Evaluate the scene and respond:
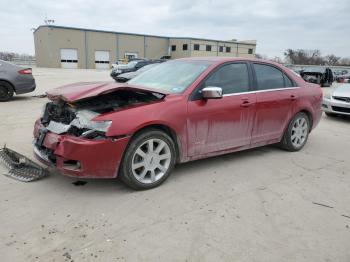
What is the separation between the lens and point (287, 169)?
4902 mm

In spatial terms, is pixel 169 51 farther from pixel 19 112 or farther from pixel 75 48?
pixel 19 112

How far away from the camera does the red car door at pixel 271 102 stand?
5.02 m

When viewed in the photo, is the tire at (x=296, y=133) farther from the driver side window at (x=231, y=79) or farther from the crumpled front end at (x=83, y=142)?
the crumpled front end at (x=83, y=142)

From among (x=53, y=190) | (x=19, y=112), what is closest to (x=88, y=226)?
(x=53, y=190)

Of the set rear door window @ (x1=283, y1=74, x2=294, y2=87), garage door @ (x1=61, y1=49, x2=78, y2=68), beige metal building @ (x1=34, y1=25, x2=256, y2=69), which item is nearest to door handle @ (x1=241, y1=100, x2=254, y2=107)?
rear door window @ (x1=283, y1=74, x2=294, y2=87)

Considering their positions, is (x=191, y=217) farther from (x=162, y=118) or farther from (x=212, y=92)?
(x=212, y=92)

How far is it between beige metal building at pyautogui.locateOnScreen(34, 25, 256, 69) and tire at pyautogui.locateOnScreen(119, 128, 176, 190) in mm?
50218

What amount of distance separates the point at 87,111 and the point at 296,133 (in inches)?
147

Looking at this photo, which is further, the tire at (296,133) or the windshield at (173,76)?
the tire at (296,133)

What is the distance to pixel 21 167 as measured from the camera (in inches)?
172

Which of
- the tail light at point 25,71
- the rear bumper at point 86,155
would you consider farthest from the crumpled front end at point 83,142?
the tail light at point 25,71

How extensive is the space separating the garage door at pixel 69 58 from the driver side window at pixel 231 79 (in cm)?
5014

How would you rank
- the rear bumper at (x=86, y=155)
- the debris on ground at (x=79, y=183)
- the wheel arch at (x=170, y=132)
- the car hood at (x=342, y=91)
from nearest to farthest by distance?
the rear bumper at (x=86, y=155) < the wheel arch at (x=170, y=132) < the debris on ground at (x=79, y=183) < the car hood at (x=342, y=91)

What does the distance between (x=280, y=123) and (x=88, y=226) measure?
3.62 meters
